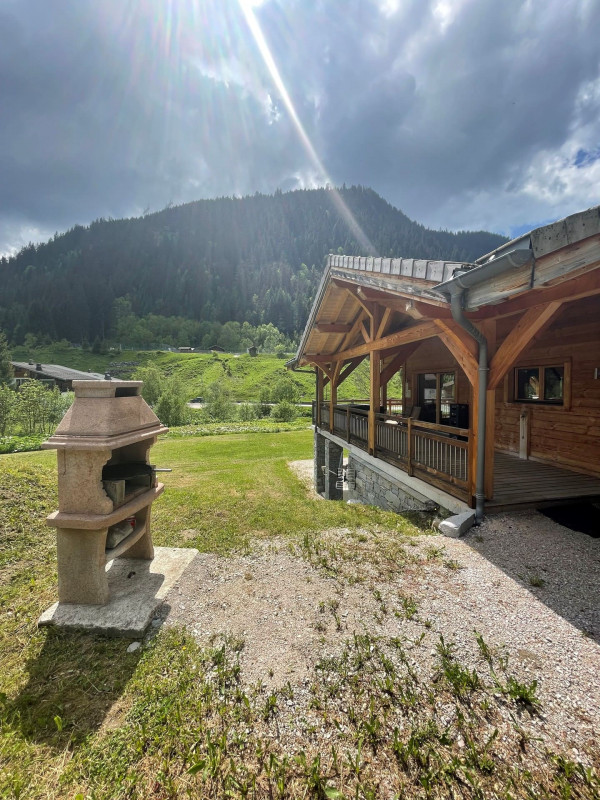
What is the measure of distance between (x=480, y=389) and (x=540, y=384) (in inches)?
150

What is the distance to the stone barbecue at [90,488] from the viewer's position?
111 inches

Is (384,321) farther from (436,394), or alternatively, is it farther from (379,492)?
(379,492)

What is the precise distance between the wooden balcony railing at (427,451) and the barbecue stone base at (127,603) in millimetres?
4068

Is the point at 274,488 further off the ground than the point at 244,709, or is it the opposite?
the point at 244,709

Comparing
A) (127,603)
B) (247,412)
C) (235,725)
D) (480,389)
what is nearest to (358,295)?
(480,389)

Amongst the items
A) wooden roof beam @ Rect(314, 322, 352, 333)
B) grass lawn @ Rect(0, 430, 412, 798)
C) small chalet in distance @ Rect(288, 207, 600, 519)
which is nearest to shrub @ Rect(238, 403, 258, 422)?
small chalet in distance @ Rect(288, 207, 600, 519)

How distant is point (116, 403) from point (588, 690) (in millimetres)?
4086

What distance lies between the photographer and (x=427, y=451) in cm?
594

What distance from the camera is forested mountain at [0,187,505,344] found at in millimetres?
93438

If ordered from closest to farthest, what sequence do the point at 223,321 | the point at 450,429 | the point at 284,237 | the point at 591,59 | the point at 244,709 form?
the point at 244,709, the point at 450,429, the point at 591,59, the point at 223,321, the point at 284,237

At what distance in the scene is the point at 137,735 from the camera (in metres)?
1.94

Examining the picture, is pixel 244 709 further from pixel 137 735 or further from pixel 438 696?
pixel 438 696

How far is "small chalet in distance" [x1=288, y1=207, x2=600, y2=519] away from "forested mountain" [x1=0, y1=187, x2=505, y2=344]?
9333 cm

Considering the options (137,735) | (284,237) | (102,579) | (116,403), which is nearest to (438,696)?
(137,735)
